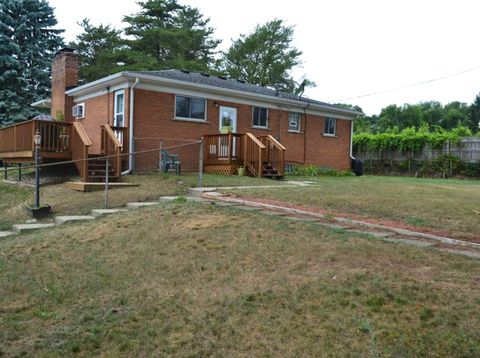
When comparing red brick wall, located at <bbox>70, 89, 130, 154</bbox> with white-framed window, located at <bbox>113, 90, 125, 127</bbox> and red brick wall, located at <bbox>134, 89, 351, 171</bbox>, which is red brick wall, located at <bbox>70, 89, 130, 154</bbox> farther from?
red brick wall, located at <bbox>134, 89, 351, 171</bbox>

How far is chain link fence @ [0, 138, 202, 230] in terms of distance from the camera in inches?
408

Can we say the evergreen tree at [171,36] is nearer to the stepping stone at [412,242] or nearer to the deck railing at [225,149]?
the deck railing at [225,149]

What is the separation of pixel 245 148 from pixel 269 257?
10485 mm

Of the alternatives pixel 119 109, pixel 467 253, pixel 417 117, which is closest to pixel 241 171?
pixel 119 109

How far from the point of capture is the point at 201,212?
761 cm

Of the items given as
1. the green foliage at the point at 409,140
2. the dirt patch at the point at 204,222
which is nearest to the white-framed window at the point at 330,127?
the green foliage at the point at 409,140

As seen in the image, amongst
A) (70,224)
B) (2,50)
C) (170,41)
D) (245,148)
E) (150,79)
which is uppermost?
(170,41)

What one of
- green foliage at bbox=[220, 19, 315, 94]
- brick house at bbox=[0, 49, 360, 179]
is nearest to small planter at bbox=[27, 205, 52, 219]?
brick house at bbox=[0, 49, 360, 179]

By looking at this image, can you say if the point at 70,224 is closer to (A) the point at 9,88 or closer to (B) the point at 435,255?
(B) the point at 435,255

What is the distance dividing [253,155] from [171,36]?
24163 millimetres

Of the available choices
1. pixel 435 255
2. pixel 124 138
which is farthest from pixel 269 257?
pixel 124 138

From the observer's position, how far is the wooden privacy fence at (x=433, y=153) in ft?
74.2

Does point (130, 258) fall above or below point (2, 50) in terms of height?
below

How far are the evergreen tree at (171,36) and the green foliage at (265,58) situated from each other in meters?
2.19
